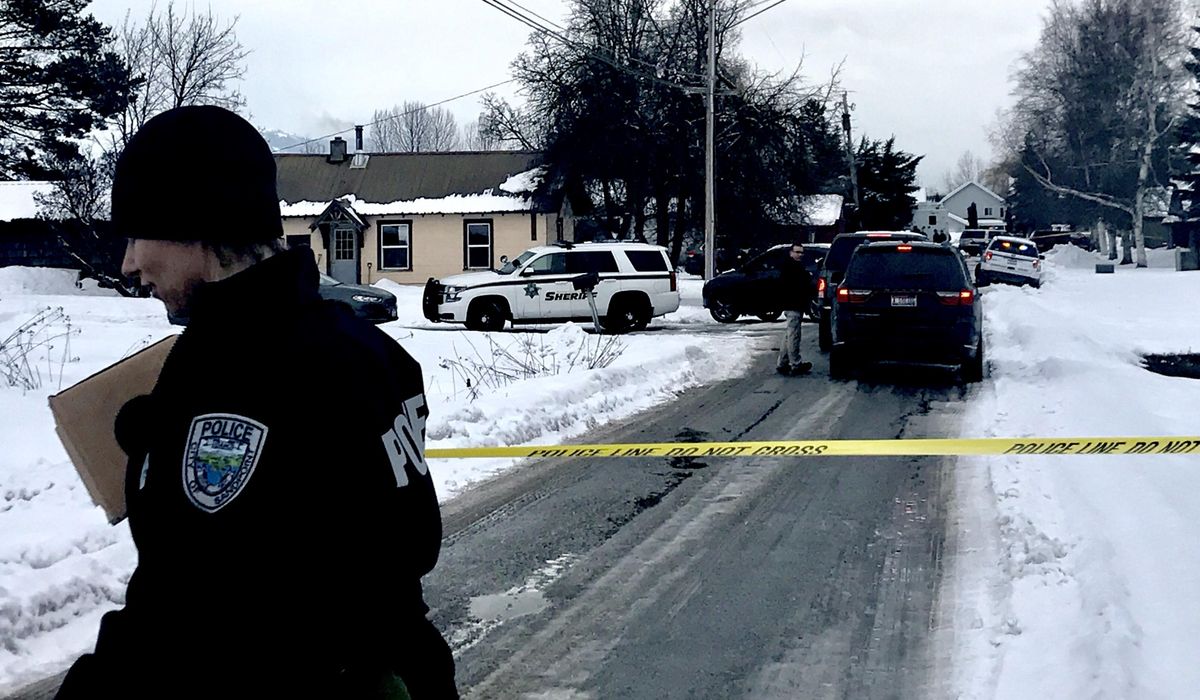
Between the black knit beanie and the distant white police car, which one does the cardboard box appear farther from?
the distant white police car

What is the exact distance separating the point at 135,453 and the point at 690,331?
77.4 feet

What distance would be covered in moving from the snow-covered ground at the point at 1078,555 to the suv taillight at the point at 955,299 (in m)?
1.65

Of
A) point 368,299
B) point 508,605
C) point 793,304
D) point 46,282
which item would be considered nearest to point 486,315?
point 368,299

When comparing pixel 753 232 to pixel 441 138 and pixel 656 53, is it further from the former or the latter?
pixel 441 138

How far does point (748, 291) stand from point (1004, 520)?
1990 centimetres

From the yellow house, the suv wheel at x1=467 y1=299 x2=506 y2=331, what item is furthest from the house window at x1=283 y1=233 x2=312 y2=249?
the yellow house

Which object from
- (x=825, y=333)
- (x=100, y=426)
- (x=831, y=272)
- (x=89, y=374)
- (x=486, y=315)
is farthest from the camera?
(x=486, y=315)

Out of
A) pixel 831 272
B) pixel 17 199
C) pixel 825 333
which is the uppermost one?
pixel 17 199

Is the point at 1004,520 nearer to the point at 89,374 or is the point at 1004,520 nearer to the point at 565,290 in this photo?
the point at 89,374

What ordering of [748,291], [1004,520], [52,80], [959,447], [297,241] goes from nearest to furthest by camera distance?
[297,241], [1004,520], [959,447], [748,291], [52,80]

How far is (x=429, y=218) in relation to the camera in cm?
4644

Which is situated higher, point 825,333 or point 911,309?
point 911,309

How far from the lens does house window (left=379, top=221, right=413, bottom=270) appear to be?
46719 millimetres

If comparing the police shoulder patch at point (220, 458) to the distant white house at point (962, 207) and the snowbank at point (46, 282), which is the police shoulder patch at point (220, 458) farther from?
the distant white house at point (962, 207)
